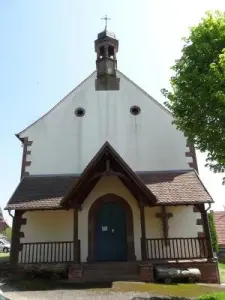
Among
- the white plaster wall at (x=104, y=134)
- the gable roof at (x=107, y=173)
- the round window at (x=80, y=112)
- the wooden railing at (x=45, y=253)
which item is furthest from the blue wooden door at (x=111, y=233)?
the round window at (x=80, y=112)

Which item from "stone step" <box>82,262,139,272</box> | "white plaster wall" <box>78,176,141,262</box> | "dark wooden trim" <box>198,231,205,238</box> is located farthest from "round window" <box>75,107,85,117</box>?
"dark wooden trim" <box>198,231,205,238</box>

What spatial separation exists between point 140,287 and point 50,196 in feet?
18.5

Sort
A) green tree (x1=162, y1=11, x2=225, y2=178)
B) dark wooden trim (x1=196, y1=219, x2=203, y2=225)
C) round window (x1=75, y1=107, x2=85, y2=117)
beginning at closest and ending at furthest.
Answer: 1. green tree (x1=162, y1=11, x2=225, y2=178)
2. dark wooden trim (x1=196, y1=219, x2=203, y2=225)
3. round window (x1=75, y1=107, x2=85, y2=117)

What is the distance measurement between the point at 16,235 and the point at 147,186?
5.92 metres

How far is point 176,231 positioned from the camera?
1345cm

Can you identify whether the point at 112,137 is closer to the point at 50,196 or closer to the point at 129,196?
the point at 129,196

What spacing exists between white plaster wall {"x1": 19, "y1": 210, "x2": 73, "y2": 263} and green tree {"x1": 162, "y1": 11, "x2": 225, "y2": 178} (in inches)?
250

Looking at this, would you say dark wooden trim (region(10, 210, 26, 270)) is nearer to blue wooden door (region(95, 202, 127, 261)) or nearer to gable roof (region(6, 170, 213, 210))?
gable roof (region(6, 170, 213, 210))

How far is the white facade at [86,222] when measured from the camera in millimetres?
13398

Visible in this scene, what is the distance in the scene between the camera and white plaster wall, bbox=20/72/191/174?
1512 centimetres

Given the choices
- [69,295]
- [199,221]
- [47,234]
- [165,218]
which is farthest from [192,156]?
[69,295]

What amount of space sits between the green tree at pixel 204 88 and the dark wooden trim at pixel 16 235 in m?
7.82

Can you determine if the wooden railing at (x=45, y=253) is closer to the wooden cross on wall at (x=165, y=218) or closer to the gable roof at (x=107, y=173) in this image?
Result: the gable roof at (x=107, y=173)

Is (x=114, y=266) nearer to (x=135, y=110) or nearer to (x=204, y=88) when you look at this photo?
(x=204, y=88)
